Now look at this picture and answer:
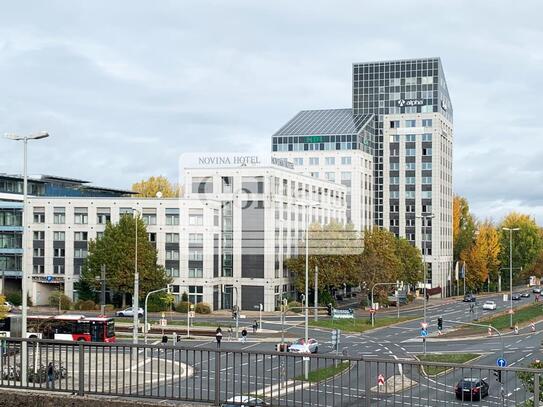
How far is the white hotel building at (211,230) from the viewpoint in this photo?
78938mm

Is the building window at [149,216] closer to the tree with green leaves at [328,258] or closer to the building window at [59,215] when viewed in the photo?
the building window at [59,215]

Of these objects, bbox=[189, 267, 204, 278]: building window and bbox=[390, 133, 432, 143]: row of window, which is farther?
bbox=[390, 133, 432, 143]: row of window

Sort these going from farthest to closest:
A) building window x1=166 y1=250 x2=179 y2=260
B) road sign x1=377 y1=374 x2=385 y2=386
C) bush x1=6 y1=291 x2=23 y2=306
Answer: building window x1=166 y1=250 x2=179 y2=260 < bush x1=6 y1=291 x2=23 y2=306 < road sign x1=377 y1=374 x2=385 y2=386

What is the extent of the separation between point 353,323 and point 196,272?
18.9 m

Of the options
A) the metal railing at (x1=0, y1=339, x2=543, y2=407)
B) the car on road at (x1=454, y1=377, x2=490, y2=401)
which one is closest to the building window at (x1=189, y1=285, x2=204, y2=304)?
the metal railing at (x1=0, y1=339, x2=543, y2=407)

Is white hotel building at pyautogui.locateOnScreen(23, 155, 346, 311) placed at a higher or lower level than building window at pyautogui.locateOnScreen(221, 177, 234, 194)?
lower

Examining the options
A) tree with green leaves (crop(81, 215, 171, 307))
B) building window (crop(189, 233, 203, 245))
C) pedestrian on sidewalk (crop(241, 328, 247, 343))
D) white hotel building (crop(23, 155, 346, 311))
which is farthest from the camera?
building window (crop(189, 233, 203, 245))

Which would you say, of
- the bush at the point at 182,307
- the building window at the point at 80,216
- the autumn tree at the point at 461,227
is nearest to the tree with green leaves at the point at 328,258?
the bush at the point at 182,307

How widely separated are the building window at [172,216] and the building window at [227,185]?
6374 mm

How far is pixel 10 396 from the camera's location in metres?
10.8

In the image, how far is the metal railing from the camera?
10.4 metres

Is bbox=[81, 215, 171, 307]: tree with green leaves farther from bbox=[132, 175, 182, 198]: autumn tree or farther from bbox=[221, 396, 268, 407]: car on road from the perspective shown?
bbox=[221, 396, 268, 407]: car on road

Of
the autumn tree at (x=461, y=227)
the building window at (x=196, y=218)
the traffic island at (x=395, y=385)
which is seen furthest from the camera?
the autumn tree at (x=461, y=227)

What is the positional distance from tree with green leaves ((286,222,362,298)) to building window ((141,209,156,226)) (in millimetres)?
16012
